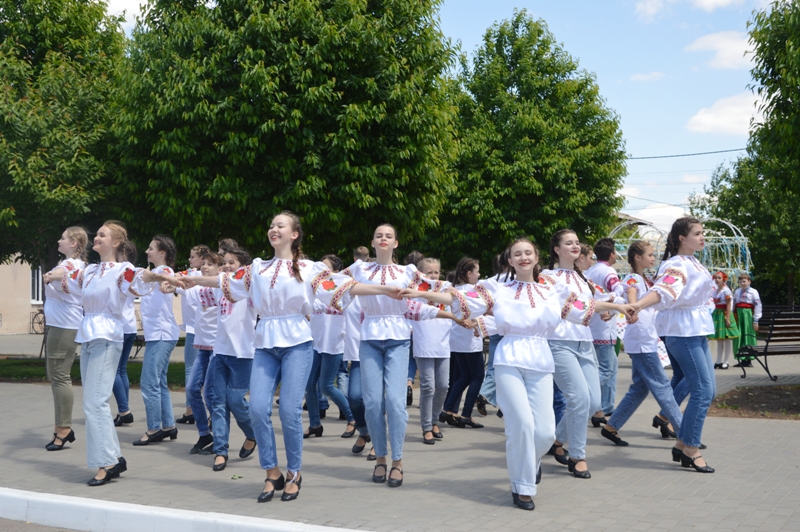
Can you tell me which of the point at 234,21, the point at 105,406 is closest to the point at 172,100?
the point at 234,21

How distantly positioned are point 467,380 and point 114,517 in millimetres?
5093

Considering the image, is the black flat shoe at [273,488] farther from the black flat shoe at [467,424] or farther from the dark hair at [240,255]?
the black flat shoe at [467,424]

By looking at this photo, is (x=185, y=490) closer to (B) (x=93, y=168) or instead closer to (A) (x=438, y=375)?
(A) (x=438, y=375)

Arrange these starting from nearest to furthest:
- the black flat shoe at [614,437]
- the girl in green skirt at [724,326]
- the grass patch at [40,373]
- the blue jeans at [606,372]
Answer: the black flat shoe at [614,437] < the blue jeans at [606,372] < the grass patch at [40,373] < the girl in green skirt at [724,326]

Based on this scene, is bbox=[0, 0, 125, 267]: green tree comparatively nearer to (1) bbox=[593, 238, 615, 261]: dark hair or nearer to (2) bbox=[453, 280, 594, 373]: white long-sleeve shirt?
(1) bbox=[593, 238, 615, 261]: dark hair

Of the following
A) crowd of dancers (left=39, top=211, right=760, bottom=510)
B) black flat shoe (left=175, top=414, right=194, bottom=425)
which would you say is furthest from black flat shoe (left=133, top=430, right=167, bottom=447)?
black flat shoe (left=175, top=414, right=194, bottom=425)

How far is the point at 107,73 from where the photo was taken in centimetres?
1666

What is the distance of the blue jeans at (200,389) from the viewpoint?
25.5ft

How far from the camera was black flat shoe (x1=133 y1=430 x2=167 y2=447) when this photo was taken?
8500 mm

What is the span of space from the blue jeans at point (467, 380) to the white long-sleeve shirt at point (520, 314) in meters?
3.73

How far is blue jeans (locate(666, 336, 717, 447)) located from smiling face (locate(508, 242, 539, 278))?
177cm

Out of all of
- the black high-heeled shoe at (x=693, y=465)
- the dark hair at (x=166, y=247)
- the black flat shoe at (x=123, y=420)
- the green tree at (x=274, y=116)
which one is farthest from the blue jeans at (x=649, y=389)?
the green tree at (x=274, y=116)

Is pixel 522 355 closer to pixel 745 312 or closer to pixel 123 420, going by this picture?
pixel 123 420

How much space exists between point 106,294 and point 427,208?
976 centimetres
